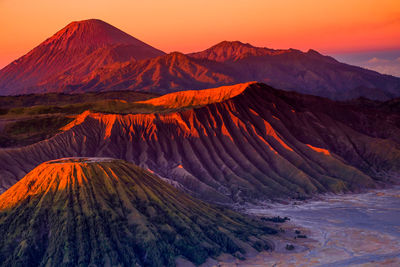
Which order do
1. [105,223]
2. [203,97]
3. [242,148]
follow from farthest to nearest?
[203,97] < [242,148] < [105,223]

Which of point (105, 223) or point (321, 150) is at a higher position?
point (105, 223)

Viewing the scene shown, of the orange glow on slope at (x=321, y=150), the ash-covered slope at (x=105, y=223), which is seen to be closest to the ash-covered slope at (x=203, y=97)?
the orange glow on slope at (x=321, y=150)

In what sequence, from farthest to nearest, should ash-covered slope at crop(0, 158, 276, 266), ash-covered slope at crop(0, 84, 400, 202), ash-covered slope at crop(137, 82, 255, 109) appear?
ash-covered slope at crop(137, 82, 255, 109) < ash-covered slope at crop(0, 84, 400, 202) < ash-covered slope at crop(0, 158, 276, 266)

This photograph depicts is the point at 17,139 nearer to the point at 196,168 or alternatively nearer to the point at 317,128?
the point at 196,168

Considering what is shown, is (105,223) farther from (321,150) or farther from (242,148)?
(321,150)

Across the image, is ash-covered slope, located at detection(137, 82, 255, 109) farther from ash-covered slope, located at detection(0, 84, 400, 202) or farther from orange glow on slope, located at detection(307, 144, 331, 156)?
orange glow on slope, located at detection(307, 144, 331, 156)

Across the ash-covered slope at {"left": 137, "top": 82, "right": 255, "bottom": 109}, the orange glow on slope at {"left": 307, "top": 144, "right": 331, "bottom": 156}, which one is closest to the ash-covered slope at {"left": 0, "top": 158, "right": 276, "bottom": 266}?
the orange glow on slope at {"left": 307, "top": 144, "right": 331, "bottom": 156}

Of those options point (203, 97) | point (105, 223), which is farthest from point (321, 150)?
point (105, 223)
